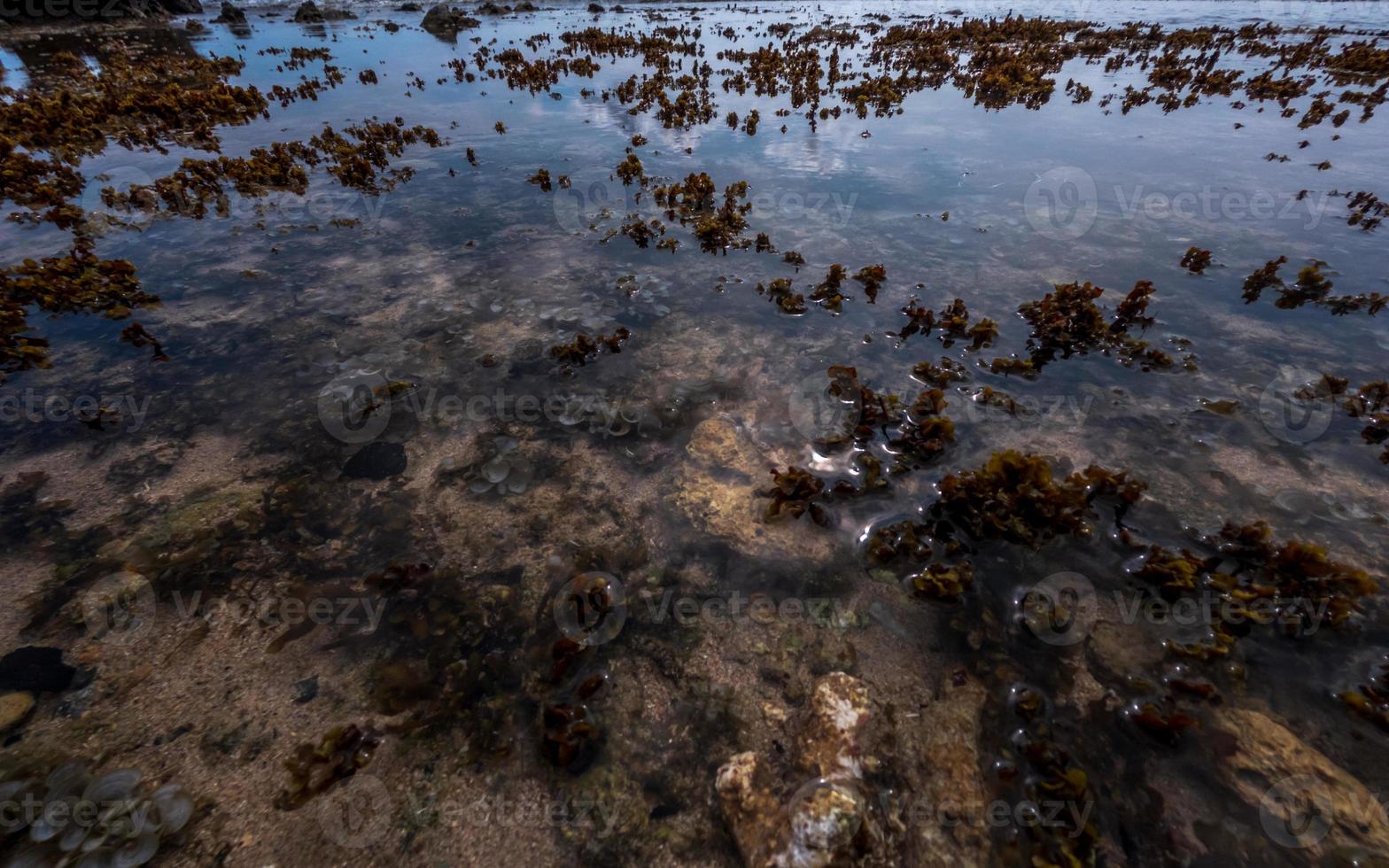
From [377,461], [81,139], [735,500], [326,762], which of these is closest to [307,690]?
[326,762]

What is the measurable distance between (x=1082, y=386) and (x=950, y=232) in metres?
4.65

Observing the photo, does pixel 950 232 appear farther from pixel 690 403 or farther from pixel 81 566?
pixel 81 566

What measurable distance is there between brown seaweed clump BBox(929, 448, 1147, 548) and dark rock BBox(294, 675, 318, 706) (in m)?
5.27

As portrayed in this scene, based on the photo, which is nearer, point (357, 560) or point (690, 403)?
point (357, 560)

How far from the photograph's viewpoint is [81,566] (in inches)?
170

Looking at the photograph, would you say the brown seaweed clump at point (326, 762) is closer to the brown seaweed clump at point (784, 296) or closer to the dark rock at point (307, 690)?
the dark rock at point (307, 690)

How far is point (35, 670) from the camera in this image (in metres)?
3.64

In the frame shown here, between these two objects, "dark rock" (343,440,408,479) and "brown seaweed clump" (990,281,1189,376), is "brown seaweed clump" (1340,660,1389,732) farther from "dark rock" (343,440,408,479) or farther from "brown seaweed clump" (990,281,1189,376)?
"dark rock" (343,440,408,479)

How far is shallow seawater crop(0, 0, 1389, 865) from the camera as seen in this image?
10.5 feet

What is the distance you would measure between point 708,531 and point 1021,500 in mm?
2976

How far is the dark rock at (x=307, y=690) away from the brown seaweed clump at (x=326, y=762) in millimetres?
354

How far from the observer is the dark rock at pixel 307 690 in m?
3.62

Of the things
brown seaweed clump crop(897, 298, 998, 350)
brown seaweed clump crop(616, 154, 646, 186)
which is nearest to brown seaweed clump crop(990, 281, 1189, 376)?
brown seaweed clump crop(897, 298, 998, 350)

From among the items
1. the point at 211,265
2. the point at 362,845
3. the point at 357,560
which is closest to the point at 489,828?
the point at 362,845
